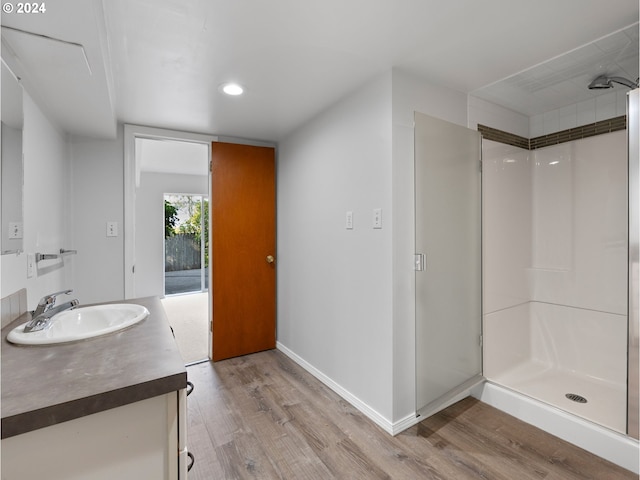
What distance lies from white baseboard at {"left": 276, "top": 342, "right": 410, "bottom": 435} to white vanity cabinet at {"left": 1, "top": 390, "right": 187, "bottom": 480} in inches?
54.3

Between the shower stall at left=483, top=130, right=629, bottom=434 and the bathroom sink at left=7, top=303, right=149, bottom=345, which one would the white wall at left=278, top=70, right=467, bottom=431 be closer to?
the shower stall at left=483, top=130, right=629, bottom=434

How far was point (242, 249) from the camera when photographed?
10.5ft

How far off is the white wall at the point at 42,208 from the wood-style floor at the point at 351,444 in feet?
4.19

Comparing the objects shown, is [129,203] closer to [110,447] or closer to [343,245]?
[343,245]

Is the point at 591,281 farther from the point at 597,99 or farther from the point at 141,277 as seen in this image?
the point at 141,277

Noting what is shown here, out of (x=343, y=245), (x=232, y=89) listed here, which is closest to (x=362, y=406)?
(x=343, y=245)

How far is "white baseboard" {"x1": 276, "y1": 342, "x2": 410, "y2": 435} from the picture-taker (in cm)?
194

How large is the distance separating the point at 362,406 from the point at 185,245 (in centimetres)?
531

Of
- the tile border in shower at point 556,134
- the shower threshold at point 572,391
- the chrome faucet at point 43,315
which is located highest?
the tile border in shower at point 556,134

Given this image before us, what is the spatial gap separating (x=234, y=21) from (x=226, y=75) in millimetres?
519

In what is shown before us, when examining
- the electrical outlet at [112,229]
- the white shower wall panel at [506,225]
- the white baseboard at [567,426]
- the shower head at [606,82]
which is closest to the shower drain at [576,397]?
the white baseboard at [567,426]

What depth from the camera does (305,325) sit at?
9.51 feet

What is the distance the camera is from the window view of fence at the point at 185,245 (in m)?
6.14

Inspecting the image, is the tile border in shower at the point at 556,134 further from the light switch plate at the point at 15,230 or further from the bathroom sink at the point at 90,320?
the light switch plate at the point at 15,230
